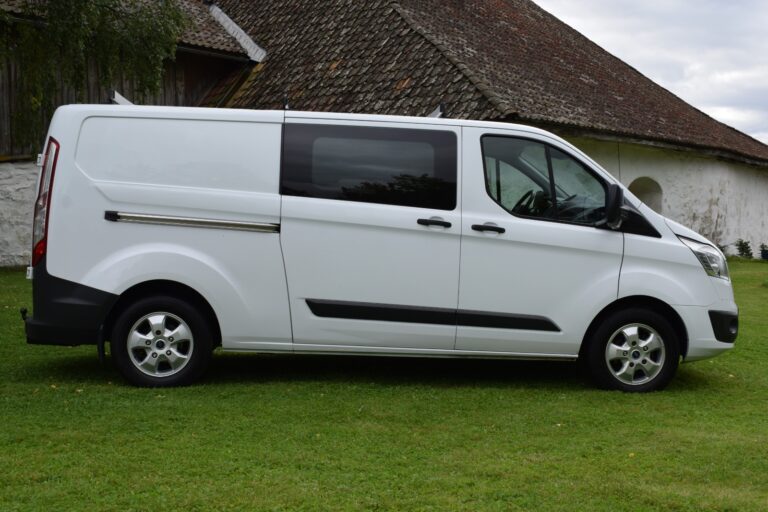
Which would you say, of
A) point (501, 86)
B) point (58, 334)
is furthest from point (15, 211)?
point (58, 334)

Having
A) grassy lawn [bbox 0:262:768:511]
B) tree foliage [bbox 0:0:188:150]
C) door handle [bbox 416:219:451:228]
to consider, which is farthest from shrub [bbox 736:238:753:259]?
door handle [bbox 416:219:451:228]

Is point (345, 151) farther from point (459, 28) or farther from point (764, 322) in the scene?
point (459, 28)

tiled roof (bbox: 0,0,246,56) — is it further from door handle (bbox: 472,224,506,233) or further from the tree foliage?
door handle (bbox: 472,224,506,233)

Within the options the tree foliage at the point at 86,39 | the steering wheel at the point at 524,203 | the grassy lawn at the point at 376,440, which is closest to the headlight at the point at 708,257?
the grassy lawn at the point at 376,440

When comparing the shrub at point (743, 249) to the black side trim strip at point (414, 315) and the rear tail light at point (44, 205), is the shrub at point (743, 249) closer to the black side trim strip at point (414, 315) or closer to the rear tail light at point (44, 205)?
the black side trim strip at point (414, 315)

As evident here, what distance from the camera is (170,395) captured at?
623 centimetres

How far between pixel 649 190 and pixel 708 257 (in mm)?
17553

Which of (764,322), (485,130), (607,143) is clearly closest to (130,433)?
(485,130)

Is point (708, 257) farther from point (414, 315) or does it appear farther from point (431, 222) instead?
point (414, 315)

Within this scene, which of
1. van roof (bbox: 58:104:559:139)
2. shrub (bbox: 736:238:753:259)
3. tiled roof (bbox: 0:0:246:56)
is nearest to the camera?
van roof (bbox: 58:104:559:139)

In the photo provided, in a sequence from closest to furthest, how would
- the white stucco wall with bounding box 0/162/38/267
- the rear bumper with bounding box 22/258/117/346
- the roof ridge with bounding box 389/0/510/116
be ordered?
the rear bumper with bounding box 22/258/117/346, the roof ridge with bounding box 389/0/510/116, the white stucco wall with bounding box 0/162/38/267

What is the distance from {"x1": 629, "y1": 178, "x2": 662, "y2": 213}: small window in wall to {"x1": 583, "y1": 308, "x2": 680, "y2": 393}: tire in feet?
56.1

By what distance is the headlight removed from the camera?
22.2 ft

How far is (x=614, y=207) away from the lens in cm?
661
